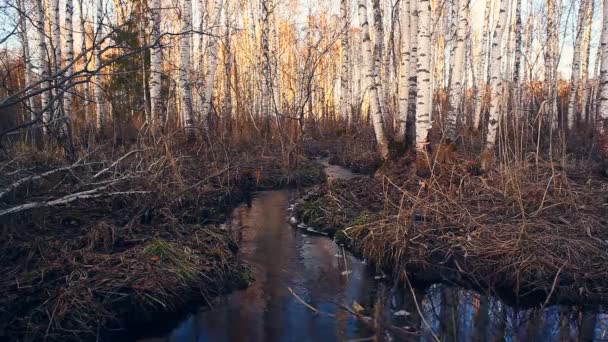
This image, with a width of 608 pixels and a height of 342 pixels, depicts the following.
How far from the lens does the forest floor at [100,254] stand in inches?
165

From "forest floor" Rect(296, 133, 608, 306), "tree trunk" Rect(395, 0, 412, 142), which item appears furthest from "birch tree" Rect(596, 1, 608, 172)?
"tree trunk" Rect(395, 0, 412, 142)

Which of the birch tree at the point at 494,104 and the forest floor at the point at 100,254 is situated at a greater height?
the birch tree at the point at 494,104

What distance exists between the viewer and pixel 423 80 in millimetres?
8984

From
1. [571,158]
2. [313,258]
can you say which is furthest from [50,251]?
[571,158]

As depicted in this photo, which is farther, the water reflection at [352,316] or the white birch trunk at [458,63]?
the white birch trunk at [458,63]

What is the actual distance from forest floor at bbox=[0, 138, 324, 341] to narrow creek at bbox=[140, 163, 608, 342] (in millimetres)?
411

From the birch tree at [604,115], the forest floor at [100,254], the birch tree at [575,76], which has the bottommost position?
the forest floor at [100,254]

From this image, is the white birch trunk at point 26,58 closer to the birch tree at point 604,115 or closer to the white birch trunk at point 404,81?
the white birch trunk at point 404,81

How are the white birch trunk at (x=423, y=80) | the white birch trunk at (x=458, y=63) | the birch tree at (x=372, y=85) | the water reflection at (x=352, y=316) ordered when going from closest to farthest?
the water reflection at (x=352, y=316) < the white birch trunk at (x=423, y=80) < the white birch trunk at (x=458, y=63) < the birch tree at (x=372, y=85)

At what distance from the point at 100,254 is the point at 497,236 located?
4.54 m

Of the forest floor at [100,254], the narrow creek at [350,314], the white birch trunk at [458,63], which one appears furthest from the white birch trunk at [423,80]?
the forest floor at [100,254]

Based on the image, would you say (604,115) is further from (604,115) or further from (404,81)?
(404,81)

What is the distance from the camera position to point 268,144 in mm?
13562

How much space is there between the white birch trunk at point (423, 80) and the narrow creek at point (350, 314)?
12.2 feet
